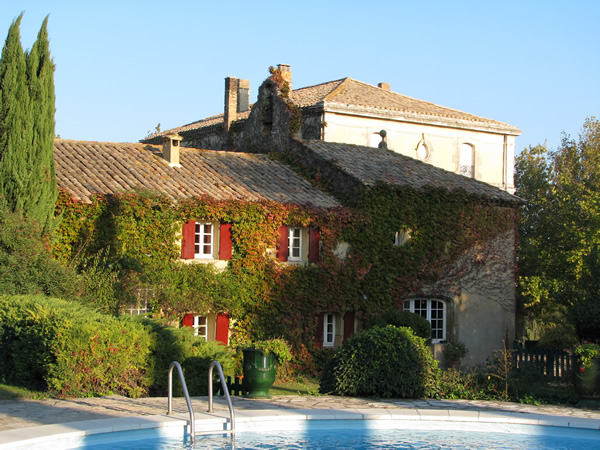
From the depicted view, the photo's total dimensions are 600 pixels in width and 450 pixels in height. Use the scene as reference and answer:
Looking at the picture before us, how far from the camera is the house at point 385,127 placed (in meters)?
34.0

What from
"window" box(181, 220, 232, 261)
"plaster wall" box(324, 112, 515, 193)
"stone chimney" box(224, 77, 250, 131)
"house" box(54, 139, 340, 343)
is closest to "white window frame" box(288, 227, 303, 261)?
"house" box(54, 139, 340, 343)

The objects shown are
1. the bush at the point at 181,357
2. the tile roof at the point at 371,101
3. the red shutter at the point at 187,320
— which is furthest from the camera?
the tile roof at the point at 371,101

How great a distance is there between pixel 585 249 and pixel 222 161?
1532 cm

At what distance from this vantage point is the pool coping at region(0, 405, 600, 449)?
1111cm

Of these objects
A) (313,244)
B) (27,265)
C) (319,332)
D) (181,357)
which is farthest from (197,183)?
(181,357)

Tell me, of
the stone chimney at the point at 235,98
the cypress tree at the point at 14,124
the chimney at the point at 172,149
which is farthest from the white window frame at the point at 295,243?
the stone chimney at the point at 235,98

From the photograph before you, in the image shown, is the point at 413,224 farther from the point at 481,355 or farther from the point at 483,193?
the point at 481,355

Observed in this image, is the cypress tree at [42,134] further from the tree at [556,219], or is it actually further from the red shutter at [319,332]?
the tree at [556,219]

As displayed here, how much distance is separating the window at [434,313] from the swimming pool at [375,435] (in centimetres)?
1435

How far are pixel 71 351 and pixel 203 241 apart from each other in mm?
9772

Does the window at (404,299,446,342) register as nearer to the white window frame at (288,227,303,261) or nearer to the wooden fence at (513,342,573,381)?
the white window frame at (288,227,303,261)

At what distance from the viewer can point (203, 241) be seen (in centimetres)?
2381

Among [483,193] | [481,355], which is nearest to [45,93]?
[483,193]

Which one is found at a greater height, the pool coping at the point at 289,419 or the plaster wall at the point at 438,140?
the plaster wall at the point at 438,140
